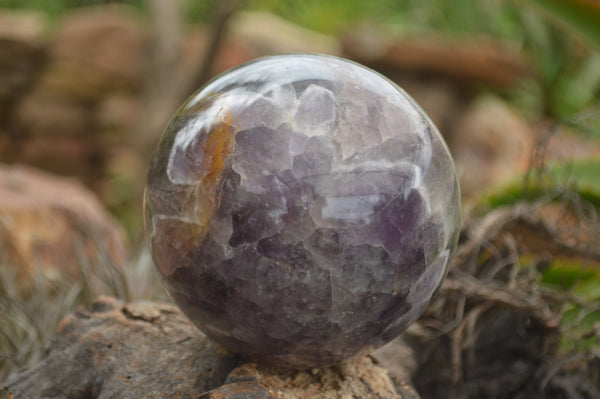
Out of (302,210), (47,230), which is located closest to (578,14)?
(302,210)

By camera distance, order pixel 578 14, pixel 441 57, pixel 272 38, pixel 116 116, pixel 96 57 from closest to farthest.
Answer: pixel 578 14 < pixel 441 57 < pixel 272 38 < pixel 96 57 < pixel 116 116

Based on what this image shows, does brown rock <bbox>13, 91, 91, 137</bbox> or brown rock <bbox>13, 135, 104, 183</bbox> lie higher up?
brown rock <bbox>13, 91, 91, 137</bbox>

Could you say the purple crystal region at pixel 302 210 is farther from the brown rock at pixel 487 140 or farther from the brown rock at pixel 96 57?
the brown rock at pixel 96 57

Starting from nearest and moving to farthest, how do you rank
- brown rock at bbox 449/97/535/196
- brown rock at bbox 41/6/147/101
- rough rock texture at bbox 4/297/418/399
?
rough rock texture at bbox 4/297/418/399 → brown rock at bbox 449/97/535/196 → brown rock at bbox 41/6/147/101

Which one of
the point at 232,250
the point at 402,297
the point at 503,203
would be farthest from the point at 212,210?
the point at 503,203

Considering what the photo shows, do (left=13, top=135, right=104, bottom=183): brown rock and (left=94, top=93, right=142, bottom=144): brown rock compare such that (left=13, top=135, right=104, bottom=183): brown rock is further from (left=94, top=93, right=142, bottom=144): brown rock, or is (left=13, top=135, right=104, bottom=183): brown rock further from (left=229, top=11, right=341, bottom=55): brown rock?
(left=229, top=11, right=341, bottom=55): brown rock

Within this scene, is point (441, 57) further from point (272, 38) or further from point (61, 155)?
point (61, 155)

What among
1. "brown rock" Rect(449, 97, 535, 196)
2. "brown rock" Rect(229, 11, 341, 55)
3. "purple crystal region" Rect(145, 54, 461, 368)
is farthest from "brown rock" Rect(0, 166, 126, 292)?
"brown rock" Rect(229, 11, 341, 55)
